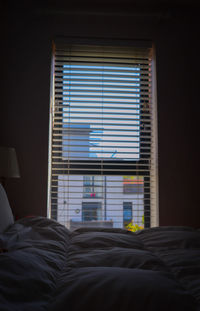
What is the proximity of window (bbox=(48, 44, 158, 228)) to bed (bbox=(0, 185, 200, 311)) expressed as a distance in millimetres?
1705

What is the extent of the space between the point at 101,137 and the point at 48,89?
72 cm

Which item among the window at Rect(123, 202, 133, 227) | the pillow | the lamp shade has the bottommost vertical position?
the window at Rect(123, 202, 133, 227)

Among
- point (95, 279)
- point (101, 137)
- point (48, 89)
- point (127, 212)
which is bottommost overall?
point (127, 212)

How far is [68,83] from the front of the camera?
2.79 m

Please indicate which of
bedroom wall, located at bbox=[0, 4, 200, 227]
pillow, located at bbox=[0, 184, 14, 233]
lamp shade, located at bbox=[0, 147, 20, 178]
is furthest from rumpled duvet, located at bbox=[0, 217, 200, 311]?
bedroom wall, located at bbox=[0, 4, 200, 227]

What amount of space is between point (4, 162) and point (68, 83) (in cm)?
117

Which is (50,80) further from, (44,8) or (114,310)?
(114,310)

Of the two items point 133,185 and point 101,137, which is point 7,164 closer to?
point 101,137

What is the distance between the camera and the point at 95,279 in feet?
1.81

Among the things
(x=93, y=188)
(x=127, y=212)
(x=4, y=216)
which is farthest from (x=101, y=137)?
(x=4, y=216)

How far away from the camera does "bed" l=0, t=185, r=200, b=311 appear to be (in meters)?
0.49

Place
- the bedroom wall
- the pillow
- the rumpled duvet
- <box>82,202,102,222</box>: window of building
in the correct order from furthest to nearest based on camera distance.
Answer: <box>82,202,102,222</box>: window of building, the bedroom wall, the pillow, the rumpled duvet

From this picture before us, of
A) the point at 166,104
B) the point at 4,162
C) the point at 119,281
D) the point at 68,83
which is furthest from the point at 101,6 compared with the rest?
the point at 119,281

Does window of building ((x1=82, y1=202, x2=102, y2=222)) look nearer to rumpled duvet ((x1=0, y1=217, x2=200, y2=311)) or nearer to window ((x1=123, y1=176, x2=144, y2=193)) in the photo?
window ((x1=123, y1=176, x2=144, y2=193))
